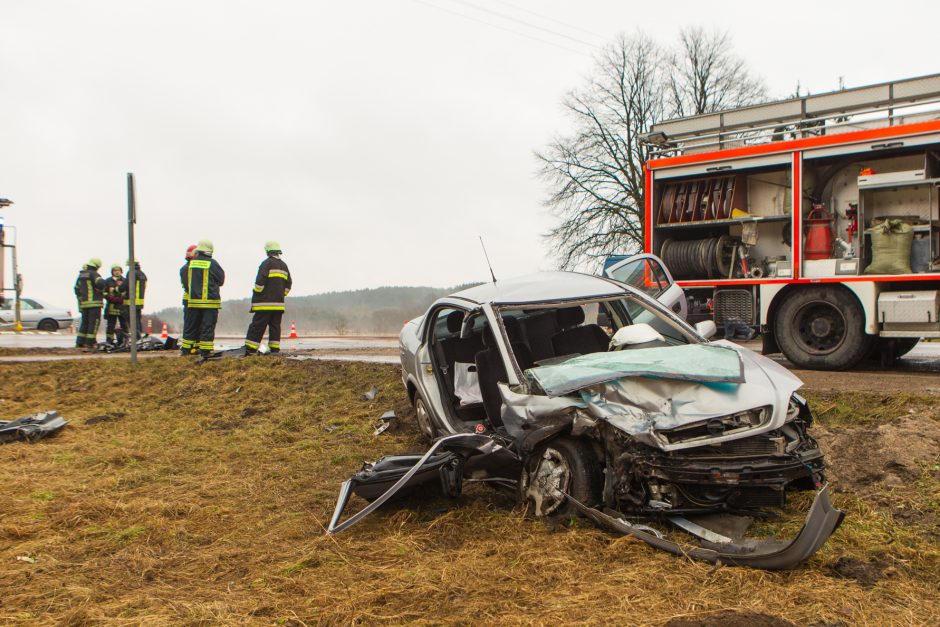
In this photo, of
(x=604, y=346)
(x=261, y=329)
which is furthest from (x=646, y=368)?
(x=261, y=329)

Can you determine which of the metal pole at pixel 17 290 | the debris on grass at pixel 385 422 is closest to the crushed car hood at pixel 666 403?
the debris on grass at pixel 385 422

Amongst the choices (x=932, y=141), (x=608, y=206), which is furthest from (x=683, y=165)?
(x=608, y=206)

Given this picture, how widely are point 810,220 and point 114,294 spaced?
12.8 metres

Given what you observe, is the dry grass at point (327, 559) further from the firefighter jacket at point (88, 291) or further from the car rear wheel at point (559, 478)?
the firefighter jacket at point (88, 291)

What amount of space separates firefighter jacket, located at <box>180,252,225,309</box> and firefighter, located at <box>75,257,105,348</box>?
4.90m

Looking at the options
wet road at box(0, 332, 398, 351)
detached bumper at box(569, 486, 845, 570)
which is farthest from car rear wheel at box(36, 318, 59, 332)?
detached bumper at box(569, 486, 845, 570)

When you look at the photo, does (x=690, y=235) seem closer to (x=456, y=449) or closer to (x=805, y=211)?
(x=805, y=211)

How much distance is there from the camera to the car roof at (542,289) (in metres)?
5.35

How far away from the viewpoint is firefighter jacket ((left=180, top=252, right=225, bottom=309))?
1205cm

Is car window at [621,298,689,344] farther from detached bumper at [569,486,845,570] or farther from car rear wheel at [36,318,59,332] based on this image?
car rear wheel at [36,318,59,332]

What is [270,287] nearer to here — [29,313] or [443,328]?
[443,328]

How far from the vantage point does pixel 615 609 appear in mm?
3184

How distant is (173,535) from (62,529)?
686mm

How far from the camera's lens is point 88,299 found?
16.1m
